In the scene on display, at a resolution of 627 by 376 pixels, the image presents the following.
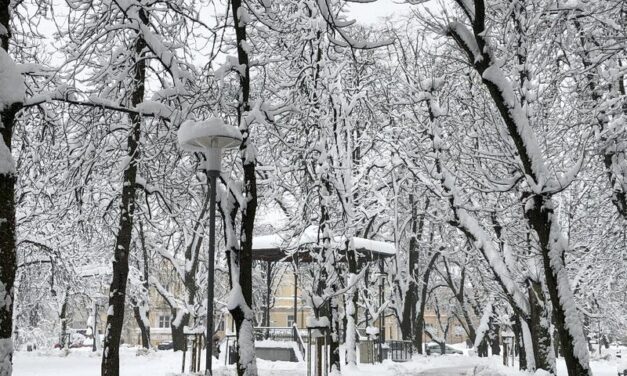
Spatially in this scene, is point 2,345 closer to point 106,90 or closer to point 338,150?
point 106,90

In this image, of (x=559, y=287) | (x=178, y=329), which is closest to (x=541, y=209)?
(x=559, y=287)

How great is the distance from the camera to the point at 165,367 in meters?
21.3

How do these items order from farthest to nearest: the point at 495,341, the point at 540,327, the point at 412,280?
the point at 495,341
the point at 412,280
the point at 540,327

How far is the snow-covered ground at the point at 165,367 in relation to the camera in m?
18.5

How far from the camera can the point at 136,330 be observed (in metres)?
58.1

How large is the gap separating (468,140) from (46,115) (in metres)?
10.5

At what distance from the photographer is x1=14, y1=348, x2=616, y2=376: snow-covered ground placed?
18516 mm

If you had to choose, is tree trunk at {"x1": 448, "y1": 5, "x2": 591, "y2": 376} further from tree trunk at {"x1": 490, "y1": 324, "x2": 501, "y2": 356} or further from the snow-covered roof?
tree trunk at {"x1": 490, "y1": 324, "x2": 501, "y2": 356}

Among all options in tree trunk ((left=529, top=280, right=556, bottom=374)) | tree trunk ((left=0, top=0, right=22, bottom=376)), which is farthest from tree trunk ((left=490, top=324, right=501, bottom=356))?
tree trunk ((left=0, top=0, right=22, bottom=376))

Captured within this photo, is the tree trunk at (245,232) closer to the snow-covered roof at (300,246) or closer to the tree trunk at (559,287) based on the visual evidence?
the tree trunk at (559,287)

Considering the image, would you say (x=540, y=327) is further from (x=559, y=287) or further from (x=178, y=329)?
(x=178, y=329)

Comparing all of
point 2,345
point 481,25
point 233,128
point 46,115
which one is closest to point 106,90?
point 46,115

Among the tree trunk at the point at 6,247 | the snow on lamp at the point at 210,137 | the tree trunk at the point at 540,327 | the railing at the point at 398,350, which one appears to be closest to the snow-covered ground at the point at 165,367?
the railing at the point at 398,350

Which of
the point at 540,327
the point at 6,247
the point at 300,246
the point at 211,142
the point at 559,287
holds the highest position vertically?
the point at 300,246
